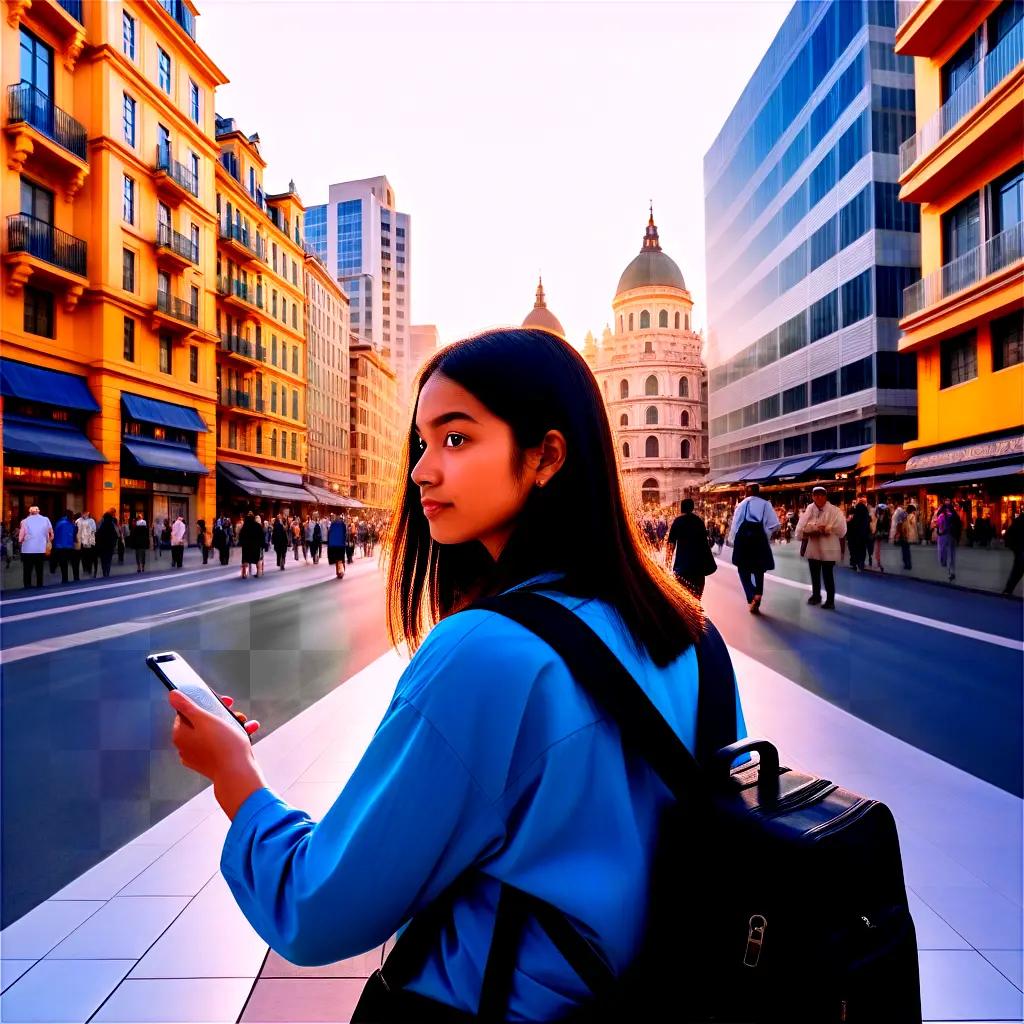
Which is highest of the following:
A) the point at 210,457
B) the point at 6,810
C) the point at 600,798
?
the point at 210,457

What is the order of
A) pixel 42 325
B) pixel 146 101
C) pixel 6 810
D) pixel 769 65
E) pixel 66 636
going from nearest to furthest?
pixel 6 810 → pixel 66 636 → pixel 42 325 → pixel 146 101 → pixel 769 65

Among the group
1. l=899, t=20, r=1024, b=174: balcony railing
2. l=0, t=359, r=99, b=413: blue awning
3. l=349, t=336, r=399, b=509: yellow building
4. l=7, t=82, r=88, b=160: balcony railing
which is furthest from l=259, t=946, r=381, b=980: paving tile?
l=349, t=336, r=399, b=509: yellow building

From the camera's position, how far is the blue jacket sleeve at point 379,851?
32.2 inches

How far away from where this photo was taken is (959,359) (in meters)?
22.0

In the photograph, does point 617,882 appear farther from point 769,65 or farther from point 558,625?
point 769,65

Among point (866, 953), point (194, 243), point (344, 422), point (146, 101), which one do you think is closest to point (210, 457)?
point (194, 243)

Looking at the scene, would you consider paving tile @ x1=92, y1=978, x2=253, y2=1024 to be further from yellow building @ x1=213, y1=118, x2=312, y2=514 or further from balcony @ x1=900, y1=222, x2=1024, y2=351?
yellow building @ x1=213, y1=118, x2=312, y2=514

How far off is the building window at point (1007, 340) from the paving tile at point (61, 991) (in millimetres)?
22652

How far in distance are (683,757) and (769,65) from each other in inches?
2104

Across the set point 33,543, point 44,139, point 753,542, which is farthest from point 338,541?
point 44,139

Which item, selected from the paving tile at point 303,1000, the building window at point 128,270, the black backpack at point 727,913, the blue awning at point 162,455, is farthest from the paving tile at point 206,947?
the building window at point 128,270

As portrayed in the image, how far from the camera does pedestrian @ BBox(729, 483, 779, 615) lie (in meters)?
10.9

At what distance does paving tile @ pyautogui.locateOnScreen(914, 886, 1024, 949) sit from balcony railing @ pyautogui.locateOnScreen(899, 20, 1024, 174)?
22.2 meters

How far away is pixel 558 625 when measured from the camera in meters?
0.87
